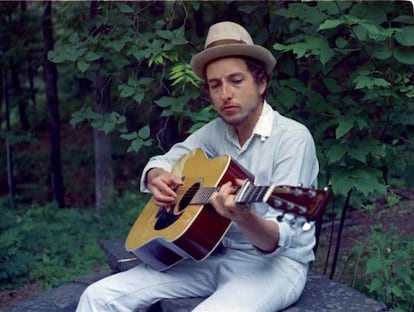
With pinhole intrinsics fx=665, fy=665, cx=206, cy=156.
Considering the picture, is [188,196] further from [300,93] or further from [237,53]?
[300,93]

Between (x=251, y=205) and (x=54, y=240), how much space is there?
3322mm

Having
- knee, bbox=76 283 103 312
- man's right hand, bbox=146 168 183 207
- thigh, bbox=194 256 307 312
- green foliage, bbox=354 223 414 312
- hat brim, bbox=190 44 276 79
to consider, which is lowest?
green foliage, bbox=354 223 414 312

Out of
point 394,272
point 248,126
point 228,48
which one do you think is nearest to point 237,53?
point 228,48

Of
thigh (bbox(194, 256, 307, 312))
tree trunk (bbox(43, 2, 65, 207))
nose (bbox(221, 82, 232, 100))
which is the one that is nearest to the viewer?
thigh (bbox(194, 256, 307, 312))

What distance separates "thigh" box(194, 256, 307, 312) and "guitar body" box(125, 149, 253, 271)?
145mm

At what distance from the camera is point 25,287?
4.63m

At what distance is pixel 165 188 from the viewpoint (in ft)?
9.15

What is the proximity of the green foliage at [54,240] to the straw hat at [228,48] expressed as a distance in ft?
7.90

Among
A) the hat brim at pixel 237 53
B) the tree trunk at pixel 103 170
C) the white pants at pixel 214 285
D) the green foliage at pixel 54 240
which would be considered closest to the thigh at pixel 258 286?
the white pants at pixel 214 285

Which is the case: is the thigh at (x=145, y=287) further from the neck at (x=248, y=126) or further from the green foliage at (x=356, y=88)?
the green foliage at (x=356, y=88)

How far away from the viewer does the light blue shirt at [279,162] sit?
2.47 meters

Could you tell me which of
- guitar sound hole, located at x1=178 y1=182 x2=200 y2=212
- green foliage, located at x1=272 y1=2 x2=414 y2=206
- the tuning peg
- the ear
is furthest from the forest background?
the tuning peg

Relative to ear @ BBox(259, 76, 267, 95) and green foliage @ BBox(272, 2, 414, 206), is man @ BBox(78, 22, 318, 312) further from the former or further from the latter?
green foliage @ BBox(272, 2, 414, 206)

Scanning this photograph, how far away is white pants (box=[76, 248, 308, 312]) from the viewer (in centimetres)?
242
